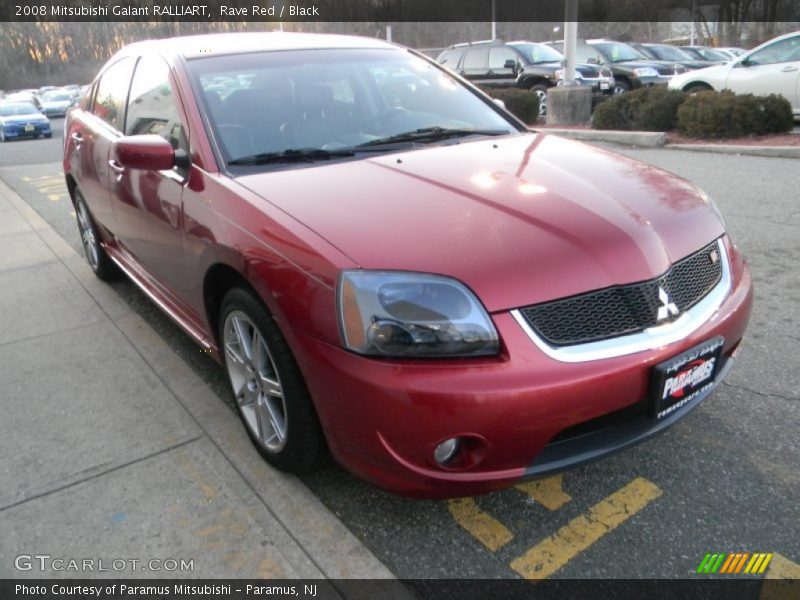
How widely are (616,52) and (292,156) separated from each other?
15954 millimetres

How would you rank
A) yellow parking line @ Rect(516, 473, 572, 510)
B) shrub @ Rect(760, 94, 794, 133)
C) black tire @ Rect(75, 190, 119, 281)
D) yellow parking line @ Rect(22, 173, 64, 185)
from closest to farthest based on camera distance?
yellow parking line @ Rect(516, 473, 572, 510) < black tire @ Rect(75, 190, 119, 281) < shrub @ Rect(760, 94, 794, 133) < yellow parking line @ Rect(22, 173, 64, 185)

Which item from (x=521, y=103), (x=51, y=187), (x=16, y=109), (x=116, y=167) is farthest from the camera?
(x=16, y=109)

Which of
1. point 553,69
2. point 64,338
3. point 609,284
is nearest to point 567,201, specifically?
point 609,284

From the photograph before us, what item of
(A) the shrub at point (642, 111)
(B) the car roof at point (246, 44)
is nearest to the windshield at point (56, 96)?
(A) the shrub at point (642, 111)

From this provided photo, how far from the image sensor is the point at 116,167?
371cm

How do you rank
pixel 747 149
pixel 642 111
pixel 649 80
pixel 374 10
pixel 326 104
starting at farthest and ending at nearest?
pixel 374 10, pixel 649 80, pixel 642 111, pixel 747 149, pixel 326 104

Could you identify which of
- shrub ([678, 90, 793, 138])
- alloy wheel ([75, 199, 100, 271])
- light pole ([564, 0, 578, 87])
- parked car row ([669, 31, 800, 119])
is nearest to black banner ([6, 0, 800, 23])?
light pole ([564, 0, 578, 87])

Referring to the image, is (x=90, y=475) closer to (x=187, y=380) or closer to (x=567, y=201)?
(x=187, y=380)

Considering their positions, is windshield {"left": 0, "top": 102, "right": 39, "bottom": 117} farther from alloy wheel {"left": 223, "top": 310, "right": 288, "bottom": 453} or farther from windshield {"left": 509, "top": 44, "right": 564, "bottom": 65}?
alloy wheel {"left": 223, "top": 310, "right": 288, "bottom": 453}

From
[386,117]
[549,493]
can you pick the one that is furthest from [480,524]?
[386,117]

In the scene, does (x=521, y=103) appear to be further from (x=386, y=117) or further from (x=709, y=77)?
(x=386, y=117)

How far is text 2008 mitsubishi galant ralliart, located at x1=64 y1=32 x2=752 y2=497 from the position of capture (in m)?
1.92

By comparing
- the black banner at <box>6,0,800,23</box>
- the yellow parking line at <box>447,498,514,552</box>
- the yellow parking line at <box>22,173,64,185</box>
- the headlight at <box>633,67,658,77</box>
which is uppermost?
the black banner at <box>6,0,800,23</box>

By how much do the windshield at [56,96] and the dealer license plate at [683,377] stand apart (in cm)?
4450
